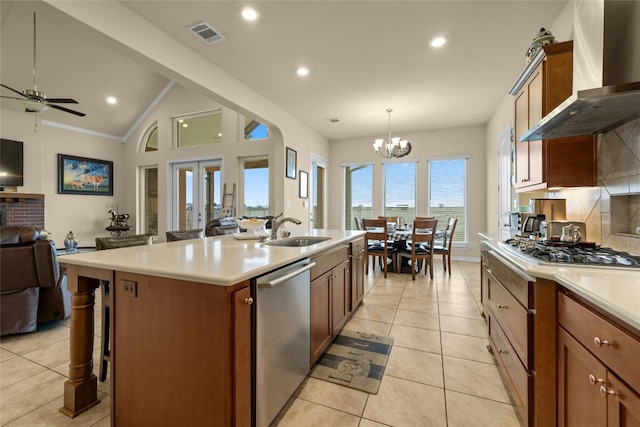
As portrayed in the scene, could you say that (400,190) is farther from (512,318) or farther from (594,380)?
(594,380)

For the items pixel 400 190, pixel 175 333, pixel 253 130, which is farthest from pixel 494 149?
pixel 175 333

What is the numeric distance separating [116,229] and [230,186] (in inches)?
121

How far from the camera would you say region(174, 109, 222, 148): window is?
20.0ft

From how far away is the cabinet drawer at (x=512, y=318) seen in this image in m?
1.32

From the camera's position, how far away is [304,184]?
18.4 ft

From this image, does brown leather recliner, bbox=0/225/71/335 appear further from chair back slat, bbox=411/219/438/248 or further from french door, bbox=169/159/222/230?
chair back slat, bbox=411/219/438/248

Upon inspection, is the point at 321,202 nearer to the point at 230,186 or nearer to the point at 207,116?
the point at 230,186

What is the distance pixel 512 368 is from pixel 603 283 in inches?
31.9

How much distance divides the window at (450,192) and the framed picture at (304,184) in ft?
9.06

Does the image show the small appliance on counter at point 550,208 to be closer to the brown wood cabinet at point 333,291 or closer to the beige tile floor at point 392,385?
the beige tile floor at point 392,385

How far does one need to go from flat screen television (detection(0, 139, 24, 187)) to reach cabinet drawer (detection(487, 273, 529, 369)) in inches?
308

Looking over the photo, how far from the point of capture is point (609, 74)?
1.46 meters

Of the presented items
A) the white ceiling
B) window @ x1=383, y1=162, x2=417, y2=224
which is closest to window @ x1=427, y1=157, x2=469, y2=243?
window @ x1=383, y1=162, x2=417, y2=224

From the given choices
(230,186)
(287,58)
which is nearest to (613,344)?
(287,58)
